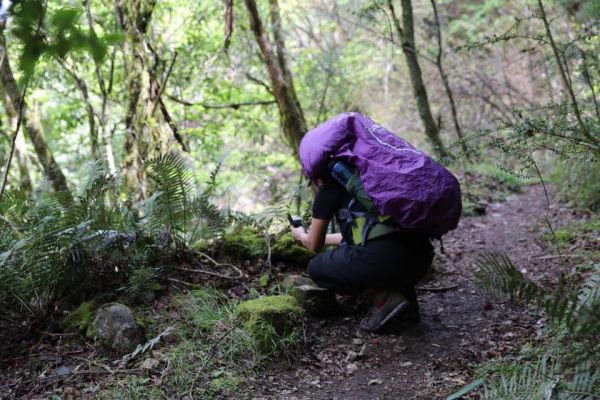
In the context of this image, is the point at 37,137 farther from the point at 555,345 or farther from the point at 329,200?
the point at 555,345

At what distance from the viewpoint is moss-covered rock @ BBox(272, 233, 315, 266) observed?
16.8 feet

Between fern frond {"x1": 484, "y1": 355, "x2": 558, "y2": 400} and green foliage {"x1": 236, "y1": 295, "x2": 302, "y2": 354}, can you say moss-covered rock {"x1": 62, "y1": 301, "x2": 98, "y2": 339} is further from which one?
fern frond {"x1": 484, "y1": 355, "x2": 558, "y2": 400}

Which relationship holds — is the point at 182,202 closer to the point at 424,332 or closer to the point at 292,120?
the point at 424,332

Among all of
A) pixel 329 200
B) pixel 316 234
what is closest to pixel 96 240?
pixel 316 234

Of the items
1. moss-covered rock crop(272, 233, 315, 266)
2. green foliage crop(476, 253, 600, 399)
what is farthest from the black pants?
green foliage crop(476, 253, 600, 399)

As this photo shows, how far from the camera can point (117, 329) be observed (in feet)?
11.8

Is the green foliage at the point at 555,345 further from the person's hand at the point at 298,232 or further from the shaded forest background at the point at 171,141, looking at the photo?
the person's hand at the point at 298,232

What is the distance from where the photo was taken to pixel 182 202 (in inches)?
186

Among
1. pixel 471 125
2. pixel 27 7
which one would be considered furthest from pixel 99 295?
pixel 471 125

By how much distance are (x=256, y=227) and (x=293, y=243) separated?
2.25ft

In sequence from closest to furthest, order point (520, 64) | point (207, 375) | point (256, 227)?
1. point (207, 375)
2. point (256, 227)
3. point (520, 64)

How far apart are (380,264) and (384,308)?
0.37m

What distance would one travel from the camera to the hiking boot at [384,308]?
13.3ft

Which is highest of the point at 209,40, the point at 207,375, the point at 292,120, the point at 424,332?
the point at 209,40
